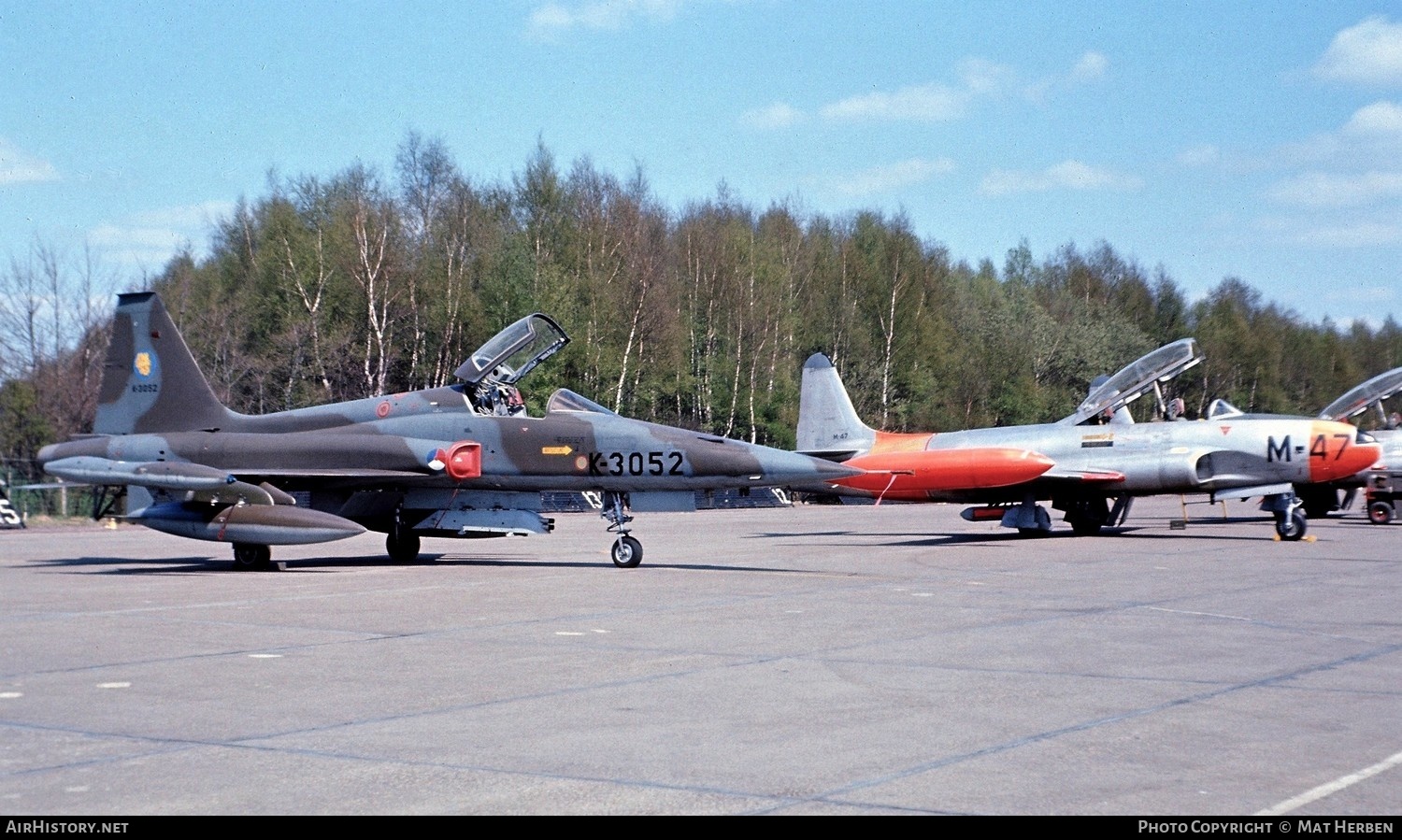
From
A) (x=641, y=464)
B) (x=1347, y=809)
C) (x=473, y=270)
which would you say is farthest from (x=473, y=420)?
(x=473, y=270)

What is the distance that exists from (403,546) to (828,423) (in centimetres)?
1073

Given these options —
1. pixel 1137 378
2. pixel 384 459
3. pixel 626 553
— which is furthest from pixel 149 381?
pixel 1137 378

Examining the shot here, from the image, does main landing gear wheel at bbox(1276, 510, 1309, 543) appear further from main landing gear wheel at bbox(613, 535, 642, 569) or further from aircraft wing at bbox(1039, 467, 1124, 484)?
main landing gear wheel at bbox(613, 535, 642, 569)

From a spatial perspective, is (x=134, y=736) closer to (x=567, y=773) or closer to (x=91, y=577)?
(x=567, y=773)

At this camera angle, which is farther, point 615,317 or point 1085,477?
point 615,317

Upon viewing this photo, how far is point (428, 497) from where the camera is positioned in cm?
1798

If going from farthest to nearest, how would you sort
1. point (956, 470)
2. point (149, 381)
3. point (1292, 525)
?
1. point (956, 470)
2. point (1292, 525)
3. point (149, 381)

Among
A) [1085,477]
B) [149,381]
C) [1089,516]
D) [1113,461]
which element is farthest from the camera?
[1089,516]

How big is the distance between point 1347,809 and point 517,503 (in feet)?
44.3

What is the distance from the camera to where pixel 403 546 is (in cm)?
1844

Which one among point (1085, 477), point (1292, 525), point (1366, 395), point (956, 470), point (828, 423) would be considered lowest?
point (1292, 525)

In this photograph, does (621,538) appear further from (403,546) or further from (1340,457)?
(1340,457)

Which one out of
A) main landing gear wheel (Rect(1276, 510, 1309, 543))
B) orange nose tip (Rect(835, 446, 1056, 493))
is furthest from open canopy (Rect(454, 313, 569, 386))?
main landing gear wheel (Rect(1276, 510, 1309, 543))

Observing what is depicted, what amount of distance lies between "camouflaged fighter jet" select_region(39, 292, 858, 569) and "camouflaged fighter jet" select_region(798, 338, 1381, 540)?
7254mm
